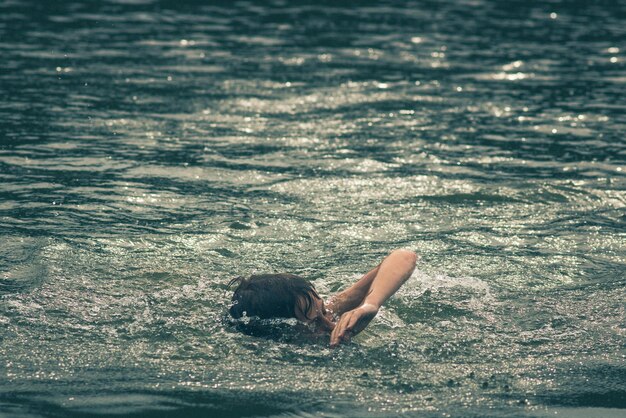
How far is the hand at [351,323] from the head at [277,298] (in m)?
0.24

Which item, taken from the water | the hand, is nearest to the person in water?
the hand

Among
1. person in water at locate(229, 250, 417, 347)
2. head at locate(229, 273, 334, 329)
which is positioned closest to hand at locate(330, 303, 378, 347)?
person in water at locate(229, 250, 417, 347)

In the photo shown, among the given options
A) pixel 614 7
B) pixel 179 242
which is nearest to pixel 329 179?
pixel 179 242

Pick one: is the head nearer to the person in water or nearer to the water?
the person in water

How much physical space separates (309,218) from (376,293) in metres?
3.34

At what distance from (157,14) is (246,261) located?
18.4 meters

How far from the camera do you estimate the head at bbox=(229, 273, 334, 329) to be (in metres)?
6.63

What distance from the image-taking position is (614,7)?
2814 centimetres

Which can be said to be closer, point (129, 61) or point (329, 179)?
Answer: point (329, 179)

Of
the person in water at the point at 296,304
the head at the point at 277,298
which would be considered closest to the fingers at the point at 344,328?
the person in water at the point at 296,304

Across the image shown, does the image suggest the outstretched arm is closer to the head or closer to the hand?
A: the hand

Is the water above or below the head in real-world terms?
below

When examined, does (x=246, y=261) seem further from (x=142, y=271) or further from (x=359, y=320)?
(x=359, y=320)

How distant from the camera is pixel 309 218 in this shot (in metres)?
10.3
